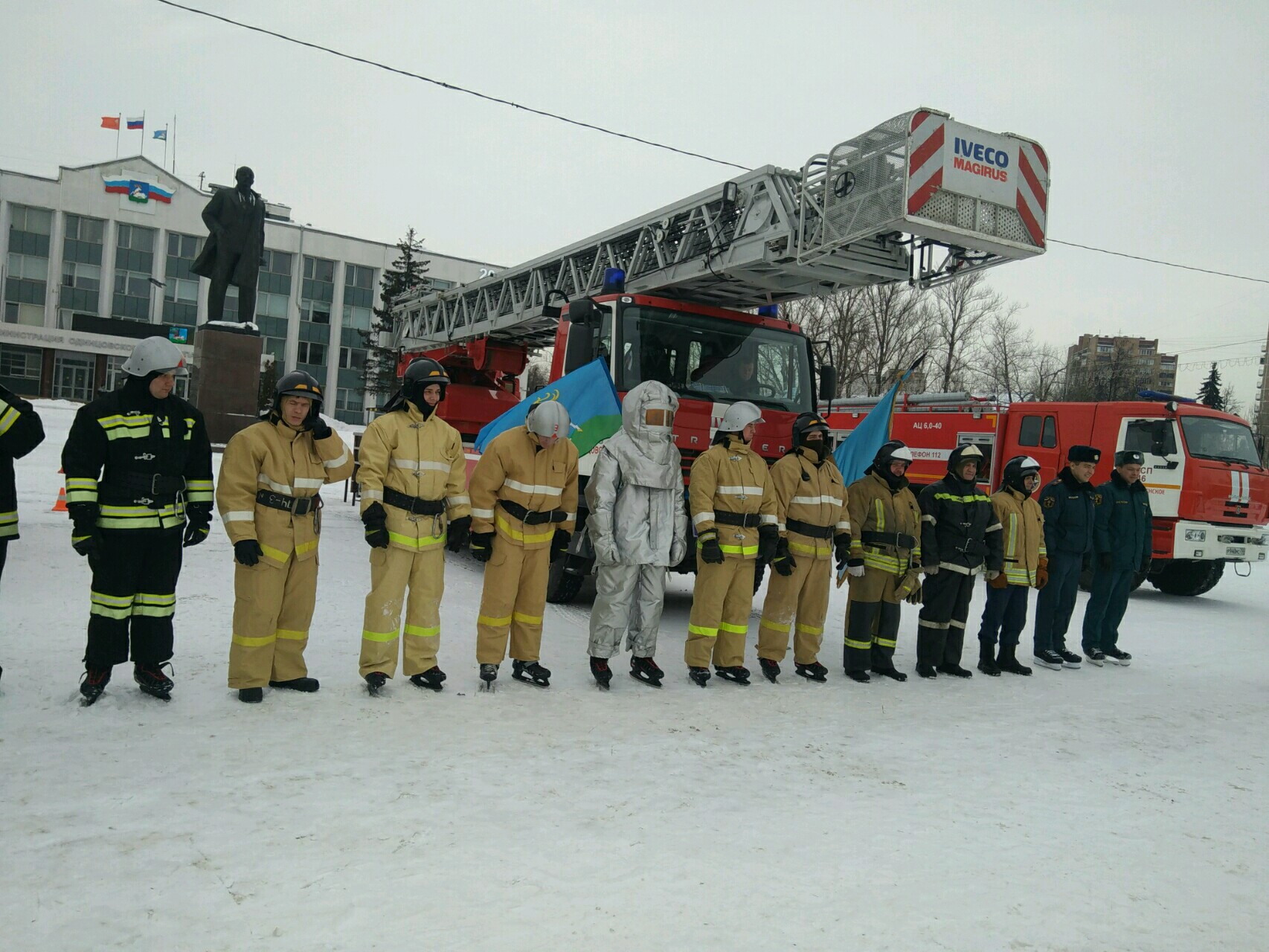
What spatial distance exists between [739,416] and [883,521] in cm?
146

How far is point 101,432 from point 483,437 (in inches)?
195

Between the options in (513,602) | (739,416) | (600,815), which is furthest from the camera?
(739,416)

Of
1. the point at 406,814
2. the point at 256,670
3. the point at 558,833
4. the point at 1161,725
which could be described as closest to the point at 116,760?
the point at 256,670

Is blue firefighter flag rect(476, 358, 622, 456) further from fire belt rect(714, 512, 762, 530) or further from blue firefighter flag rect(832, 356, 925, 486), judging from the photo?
blue firefighter flag rect(832, 356, 925, 486)

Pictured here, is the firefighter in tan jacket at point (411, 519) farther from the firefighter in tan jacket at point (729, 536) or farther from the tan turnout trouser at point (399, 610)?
the firefighter in tan jacket at point (729, 536)

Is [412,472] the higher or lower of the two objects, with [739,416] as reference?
lower

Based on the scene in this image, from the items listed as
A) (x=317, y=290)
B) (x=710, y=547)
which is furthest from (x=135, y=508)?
(x=317, y=290)

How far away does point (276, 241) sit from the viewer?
5162cm

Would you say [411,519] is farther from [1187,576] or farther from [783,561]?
[1187,576]

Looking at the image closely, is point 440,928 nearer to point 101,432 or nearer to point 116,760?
point 116,760

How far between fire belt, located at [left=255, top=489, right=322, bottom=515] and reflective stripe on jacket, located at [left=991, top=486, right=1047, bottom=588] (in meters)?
5.27

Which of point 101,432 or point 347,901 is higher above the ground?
point 101,432

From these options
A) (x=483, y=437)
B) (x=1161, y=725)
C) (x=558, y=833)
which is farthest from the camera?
(x=483, y=437)

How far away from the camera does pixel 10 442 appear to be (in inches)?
176
